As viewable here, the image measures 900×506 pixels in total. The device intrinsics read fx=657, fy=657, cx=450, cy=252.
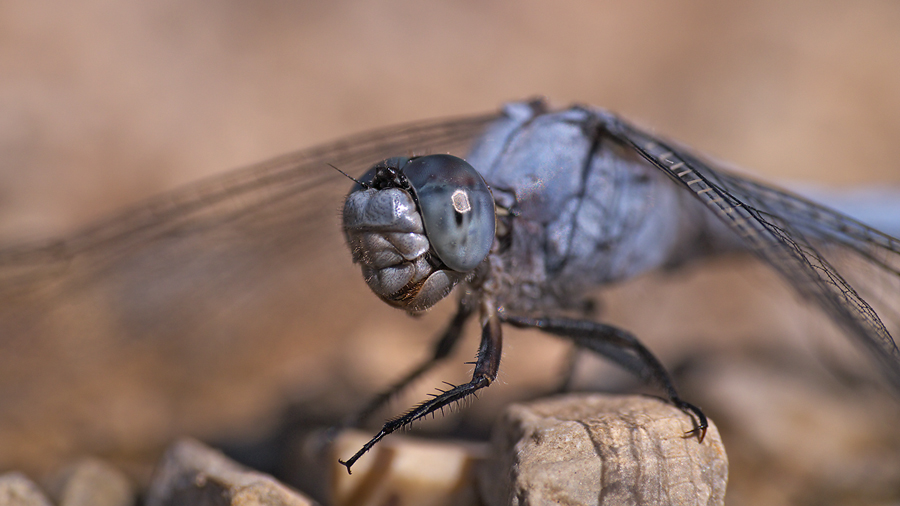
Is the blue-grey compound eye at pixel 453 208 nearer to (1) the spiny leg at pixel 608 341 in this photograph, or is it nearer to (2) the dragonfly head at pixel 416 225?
(2) the dragonfly head at pixel 416 225

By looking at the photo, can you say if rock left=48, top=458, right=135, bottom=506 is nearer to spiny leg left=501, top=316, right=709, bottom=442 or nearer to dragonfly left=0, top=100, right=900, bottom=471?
dragonfly left=0, top=100, right=900, bottom=471

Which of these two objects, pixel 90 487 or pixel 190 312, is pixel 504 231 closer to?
pixel 90 487

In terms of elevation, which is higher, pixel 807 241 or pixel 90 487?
pixel 807 241

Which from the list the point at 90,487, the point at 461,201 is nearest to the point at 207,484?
the point at 90,487

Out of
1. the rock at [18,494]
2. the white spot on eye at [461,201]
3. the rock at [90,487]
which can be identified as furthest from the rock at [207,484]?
the white spot on eye at [461,201]

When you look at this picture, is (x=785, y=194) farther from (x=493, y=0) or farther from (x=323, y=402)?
(x=493, y=0)

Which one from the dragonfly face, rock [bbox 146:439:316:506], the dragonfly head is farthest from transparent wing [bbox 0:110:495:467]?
rock [bbox 146:439:316:506]
